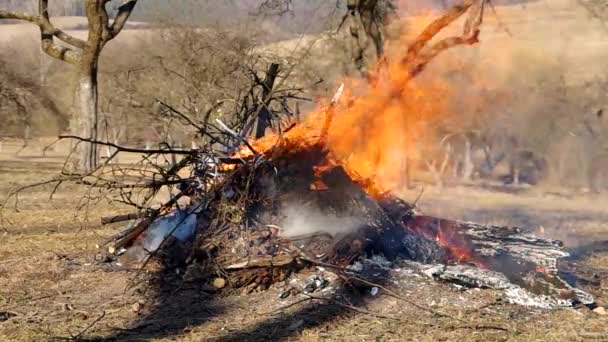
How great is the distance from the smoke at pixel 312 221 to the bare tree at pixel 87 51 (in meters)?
11.2

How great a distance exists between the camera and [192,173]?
751 centimetres

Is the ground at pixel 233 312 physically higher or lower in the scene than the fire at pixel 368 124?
lower

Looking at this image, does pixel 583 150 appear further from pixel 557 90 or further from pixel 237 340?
pixel 237 340

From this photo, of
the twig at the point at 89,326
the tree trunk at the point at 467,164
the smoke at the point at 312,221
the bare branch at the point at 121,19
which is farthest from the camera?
the tree trunk at the point at 467,164

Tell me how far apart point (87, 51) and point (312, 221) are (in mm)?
12039

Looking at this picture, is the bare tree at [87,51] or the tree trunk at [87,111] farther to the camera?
the tree trunk at [87,111]

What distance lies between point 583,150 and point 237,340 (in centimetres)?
1995

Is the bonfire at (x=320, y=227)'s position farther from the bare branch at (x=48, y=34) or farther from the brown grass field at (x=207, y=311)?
the bare branch at (x=48, y=34)

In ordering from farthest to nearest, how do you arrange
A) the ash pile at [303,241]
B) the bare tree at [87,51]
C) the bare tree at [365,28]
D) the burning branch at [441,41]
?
the bare tree at [87,51] < the bare tree at [365,28] < the burning branch at [441,41] < the ash pile at [303,241]

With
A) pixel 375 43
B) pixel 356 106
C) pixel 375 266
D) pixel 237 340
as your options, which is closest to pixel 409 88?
pixel 356 106

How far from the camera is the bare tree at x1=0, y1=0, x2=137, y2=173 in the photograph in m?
17.5

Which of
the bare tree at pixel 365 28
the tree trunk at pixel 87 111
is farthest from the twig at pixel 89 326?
the tree trunk at pixel 87 111

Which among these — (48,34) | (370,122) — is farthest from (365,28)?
(370,122)

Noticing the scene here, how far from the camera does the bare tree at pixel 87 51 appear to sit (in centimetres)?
1750
